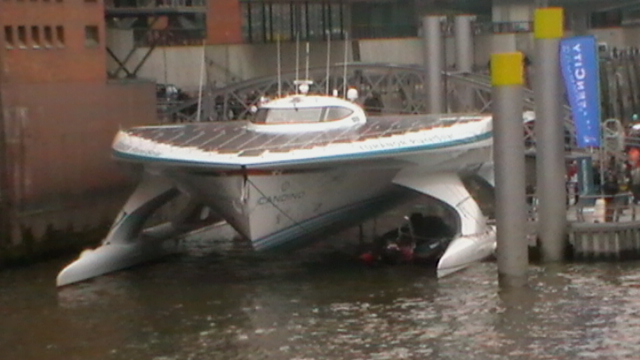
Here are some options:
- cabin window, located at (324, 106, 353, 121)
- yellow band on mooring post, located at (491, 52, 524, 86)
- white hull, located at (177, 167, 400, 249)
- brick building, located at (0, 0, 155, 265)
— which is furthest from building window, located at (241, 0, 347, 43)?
yellow band on mooring post, located at (491, 52, 524, 86)

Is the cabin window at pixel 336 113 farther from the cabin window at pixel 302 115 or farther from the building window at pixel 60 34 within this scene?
the building window at pixel 60 34

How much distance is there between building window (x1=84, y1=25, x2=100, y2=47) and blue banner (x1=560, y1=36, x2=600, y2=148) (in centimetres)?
1092

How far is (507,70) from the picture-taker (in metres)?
27.6

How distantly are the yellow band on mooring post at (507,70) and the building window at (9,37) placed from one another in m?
10.7

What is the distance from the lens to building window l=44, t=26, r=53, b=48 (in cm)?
3550

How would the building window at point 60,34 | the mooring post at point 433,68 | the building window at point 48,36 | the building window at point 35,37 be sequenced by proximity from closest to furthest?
the building window at point 35,37 < the building window at point 48,36 < the building window at point 60,34 < the mooring post at point 433,68

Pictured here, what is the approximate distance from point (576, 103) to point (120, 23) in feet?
49.3

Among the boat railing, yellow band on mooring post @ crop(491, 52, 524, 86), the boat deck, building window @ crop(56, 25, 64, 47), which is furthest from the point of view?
building window @ crop(56, 25, 64, 47)

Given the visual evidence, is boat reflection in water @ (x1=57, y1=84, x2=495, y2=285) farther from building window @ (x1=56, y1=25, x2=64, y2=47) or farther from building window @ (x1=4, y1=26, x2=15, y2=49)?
building window @ (x1=56, y1=25, x2=64, y2=47)

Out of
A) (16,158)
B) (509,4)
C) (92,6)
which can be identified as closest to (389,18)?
(509,4)

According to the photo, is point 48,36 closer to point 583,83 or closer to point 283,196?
point 283,196

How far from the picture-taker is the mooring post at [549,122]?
2973 centimetres

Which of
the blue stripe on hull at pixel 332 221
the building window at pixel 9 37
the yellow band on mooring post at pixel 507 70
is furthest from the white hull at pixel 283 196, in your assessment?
the building window at pixel 9 37

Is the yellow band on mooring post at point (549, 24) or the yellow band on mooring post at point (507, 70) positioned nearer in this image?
the yellow band on mooring post at point (507, 70)
